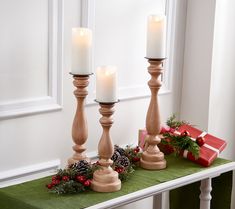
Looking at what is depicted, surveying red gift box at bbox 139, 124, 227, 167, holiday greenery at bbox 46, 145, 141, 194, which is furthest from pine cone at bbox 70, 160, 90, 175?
red gift box at bbox 139, 124, 227, 167

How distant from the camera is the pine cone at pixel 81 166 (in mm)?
1761

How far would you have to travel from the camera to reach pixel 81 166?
1772 mm

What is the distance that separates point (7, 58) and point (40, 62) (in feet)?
0.45

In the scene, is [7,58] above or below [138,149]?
above

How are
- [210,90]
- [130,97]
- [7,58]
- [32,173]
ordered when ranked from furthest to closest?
[210,90] → [130,97] → [32,173] → [7,58]

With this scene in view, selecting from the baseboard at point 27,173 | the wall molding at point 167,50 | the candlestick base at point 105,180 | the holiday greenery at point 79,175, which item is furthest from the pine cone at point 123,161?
the wall molding at point 167,50

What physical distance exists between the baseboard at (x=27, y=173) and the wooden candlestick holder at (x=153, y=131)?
1.02 ft

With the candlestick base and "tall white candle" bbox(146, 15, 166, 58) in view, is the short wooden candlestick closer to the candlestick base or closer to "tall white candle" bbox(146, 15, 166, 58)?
the candlestick base

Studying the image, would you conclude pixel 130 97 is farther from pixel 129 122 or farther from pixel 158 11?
pixel 158 11

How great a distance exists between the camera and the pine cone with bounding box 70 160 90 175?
1761 mm

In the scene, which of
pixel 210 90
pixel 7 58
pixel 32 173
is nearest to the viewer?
pixel 7 58

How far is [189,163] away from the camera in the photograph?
2.05 m

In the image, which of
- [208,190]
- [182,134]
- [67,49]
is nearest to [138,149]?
[182,134]

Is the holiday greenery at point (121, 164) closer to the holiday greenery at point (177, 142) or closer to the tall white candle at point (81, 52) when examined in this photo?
the holiday greenery at point (177, 142)
